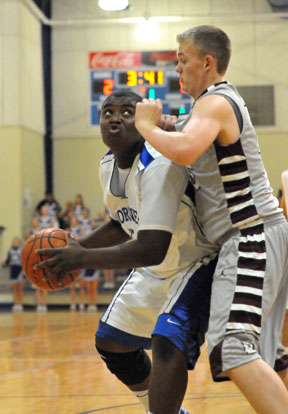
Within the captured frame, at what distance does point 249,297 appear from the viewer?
284 centimetres

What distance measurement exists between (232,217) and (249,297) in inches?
13.6

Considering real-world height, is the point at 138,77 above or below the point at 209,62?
above

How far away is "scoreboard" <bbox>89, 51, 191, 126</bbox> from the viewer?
1617cm

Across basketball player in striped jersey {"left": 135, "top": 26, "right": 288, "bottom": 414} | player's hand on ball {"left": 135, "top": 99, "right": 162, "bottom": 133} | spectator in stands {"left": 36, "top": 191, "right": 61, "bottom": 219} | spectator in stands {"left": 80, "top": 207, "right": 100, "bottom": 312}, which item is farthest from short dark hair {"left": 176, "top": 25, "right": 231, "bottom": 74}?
spectator in stands {"left": 36, "top": 191, "right": 61, "bottom": 219}

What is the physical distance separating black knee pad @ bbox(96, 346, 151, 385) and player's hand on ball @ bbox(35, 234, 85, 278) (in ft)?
2.78

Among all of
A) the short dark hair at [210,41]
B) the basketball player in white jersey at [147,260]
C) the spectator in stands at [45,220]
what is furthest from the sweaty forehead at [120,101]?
the spectator in stands at [45,220]

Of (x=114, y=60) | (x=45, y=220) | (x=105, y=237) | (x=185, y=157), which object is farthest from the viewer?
(x=114, y=60)

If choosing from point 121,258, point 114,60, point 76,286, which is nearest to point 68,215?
point 76,286

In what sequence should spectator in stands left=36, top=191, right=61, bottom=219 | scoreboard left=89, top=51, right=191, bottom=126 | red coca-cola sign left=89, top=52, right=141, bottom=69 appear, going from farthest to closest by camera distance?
red coca-cola sign left=89, top=52, right=141, bottom=69 → spectator in stands left=36, top=191, right=61, bottom=219 → scoreboard left=89, top=51, right=191, bottom=126

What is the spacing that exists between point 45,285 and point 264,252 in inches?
39.9

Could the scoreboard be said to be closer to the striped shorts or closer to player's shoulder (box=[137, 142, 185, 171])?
player's shoulder (box=[137, 142, 185, 171])

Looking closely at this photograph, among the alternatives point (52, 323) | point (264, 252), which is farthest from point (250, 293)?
point (52, 323)

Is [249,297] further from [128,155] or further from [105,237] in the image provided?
[105,237]

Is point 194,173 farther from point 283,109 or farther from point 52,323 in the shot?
point 283,109
